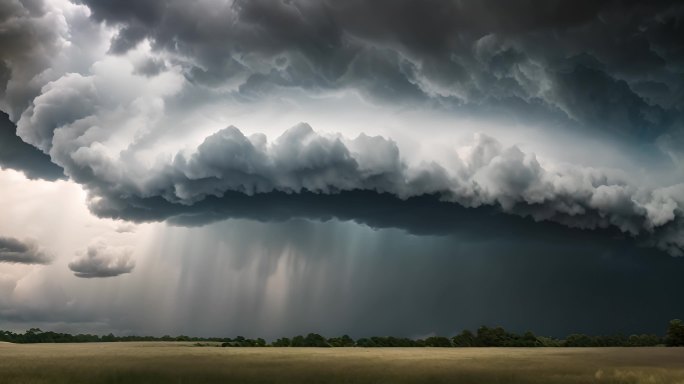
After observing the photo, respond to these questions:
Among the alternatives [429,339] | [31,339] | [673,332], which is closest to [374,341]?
[429,339]

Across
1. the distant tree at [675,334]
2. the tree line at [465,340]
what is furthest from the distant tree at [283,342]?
the distant tree at [675,334]

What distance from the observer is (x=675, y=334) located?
433 ft

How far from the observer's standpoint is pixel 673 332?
434 ft

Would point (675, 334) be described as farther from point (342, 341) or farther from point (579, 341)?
point (342, 341)

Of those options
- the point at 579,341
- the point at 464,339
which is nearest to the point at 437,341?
the point at 464,339

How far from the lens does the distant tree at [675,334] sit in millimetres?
131125

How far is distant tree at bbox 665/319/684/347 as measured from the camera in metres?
131

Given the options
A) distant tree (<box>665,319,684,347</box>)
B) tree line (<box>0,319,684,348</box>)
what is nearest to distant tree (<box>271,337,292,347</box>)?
tree line (<box>0,319,684,348</box>)

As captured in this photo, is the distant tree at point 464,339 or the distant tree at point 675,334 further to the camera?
the distant tree at point 464,339

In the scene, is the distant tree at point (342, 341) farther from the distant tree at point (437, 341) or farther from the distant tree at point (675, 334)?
the distant tree at point (675, 334)

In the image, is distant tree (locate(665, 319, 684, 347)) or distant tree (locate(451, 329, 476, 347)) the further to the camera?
distant tree (locate(451, 329, 476, 347))

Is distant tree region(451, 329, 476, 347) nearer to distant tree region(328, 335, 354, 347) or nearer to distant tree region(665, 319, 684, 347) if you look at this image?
distant tree region(328, 335, 354, 347)

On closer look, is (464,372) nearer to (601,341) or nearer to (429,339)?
(429,339)

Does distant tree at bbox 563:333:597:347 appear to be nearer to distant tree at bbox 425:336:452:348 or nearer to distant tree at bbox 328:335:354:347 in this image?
distant tree at bbox 425:336:452:348
